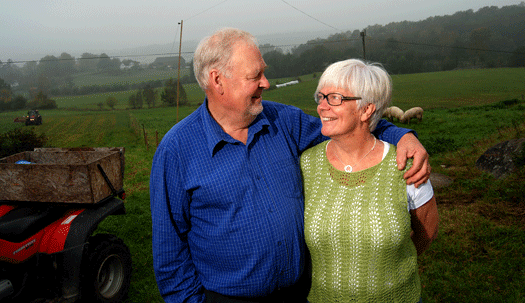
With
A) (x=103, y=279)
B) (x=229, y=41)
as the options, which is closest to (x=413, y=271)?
(x=229, y=41)

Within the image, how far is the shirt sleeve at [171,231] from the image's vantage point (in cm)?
175

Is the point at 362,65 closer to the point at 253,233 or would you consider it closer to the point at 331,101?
the point at 331,101

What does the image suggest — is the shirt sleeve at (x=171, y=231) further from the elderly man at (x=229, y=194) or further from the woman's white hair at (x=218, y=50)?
the woman's white hair at (x=218, y=50)

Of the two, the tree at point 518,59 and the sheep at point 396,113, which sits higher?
the tree at point 518,59

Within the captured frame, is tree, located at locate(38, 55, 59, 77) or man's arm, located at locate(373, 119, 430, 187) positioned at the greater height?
tree, located at locate(38, 55, 59, 77)

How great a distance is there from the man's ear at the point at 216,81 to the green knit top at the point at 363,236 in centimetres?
80

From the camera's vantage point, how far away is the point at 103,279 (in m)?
3.90

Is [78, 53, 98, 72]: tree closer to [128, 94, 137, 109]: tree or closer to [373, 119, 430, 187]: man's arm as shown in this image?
[128, 94, 137, 109]: tree

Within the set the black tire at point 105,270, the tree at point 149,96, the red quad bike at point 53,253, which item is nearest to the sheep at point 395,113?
the black tire at point 105,270

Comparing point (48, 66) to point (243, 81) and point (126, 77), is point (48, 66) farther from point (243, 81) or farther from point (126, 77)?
Answer: point (243, 81)

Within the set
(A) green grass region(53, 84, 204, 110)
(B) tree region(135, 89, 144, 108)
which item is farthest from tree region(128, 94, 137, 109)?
(A) green grass region(53, 84, 204, 110)

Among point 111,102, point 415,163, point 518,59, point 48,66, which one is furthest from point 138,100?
point 518,59

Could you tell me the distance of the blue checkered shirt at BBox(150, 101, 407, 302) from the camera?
5.76 ft

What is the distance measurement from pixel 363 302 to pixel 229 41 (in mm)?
1630
